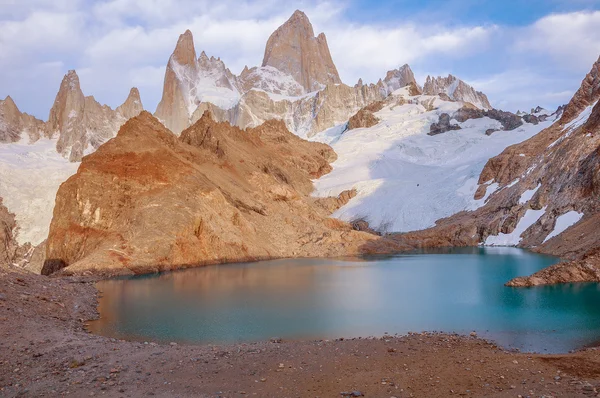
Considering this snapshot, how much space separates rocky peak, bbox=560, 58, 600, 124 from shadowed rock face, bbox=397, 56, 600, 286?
20.5 inches

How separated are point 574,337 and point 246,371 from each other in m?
12.8

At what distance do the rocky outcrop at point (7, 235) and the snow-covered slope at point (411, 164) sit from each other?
57.1 m

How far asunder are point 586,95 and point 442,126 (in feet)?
238

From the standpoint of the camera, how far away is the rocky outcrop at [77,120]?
139750 millimetres

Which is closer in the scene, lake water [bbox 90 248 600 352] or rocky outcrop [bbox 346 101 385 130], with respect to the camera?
lake water [bbox 90 248 600 352]

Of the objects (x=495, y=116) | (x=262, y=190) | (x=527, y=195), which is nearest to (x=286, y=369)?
(x=262, y=190)

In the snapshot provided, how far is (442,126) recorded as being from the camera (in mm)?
160750

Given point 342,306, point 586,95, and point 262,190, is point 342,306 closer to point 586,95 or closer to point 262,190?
point 262,190

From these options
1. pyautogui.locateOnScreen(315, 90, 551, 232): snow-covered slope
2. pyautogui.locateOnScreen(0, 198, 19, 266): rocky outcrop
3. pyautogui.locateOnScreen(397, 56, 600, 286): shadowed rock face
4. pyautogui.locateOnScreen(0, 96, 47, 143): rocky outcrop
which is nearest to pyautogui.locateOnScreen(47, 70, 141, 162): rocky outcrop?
pyautogui.locateOnScreen(0, 96, 47, 143): rocky outcrop

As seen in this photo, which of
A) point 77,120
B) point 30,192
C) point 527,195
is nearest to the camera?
point 527,195

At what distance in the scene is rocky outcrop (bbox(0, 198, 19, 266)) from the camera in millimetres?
64000

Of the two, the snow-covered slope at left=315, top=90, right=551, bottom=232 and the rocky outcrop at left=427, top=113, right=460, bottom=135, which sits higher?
the rocky outcrop at left=427, top=113, right=460, bottom=135

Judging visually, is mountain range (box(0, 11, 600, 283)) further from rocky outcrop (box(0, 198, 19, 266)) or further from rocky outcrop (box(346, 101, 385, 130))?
rocky outcrop (box(346, 101, 385, 130))

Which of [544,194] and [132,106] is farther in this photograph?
[132,106]
